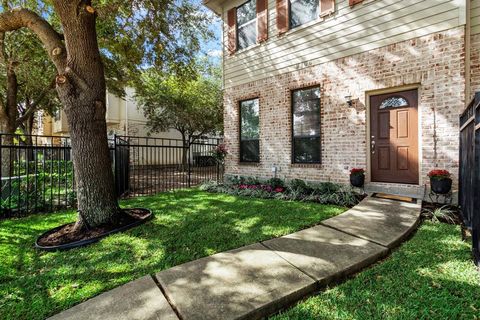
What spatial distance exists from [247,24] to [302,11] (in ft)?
6.34

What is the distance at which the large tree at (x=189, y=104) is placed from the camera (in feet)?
47.9

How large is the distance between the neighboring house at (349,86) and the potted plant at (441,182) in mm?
314

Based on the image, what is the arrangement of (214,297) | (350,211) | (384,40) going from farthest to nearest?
1. (384,40)
2. (350,211)
3. (214,297)

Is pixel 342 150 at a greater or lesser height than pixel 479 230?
greater

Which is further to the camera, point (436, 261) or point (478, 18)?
point (478, 18)

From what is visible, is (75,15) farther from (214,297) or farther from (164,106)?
(164,106)

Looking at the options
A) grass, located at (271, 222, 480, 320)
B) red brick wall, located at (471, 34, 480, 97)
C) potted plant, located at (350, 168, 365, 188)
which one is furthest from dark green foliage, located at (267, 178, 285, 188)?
red brick wall, located at (471, 34, 480, 97)

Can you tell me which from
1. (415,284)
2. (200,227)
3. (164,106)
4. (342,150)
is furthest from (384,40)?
(164,106)

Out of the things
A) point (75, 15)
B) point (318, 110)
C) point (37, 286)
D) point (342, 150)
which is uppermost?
point (75, 15)

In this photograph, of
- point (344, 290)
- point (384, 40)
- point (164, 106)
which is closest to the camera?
point (344, 290)

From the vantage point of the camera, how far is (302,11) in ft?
20.5

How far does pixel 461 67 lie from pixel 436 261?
3686 millimetres

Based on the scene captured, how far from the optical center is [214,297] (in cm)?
187

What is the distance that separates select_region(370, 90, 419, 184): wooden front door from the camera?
475cm
